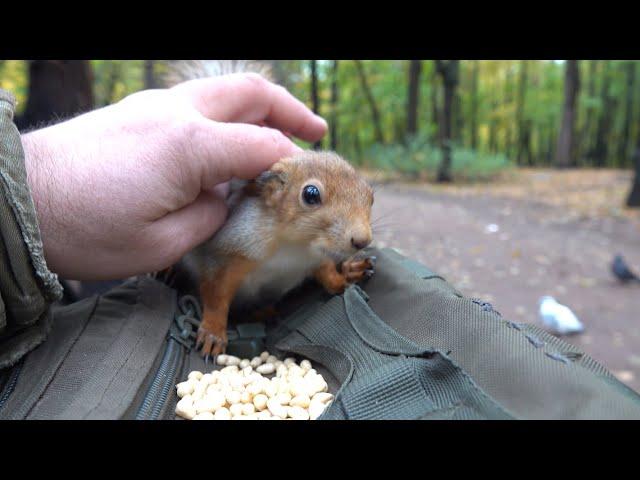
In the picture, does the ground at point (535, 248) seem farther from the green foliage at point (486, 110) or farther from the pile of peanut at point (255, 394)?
the green foliage at point (486, 110)

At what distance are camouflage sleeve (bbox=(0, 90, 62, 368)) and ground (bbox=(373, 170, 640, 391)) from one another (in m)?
1.86

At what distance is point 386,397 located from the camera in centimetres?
108

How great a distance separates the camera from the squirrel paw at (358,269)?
168cm

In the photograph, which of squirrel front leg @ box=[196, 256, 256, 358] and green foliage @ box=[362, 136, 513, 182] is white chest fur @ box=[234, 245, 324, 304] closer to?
squirrel front leg @ box=[196, 256, 256, 358]

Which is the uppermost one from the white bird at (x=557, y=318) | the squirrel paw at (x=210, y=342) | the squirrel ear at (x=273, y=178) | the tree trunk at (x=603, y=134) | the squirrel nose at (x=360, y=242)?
the squirrel ear at (x=273, y=178)

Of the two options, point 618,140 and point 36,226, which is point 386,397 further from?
point 618,140

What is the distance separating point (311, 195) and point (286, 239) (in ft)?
0.60

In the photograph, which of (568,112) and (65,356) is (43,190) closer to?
(65,356)

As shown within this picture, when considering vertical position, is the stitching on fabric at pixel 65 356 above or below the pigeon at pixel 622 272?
above

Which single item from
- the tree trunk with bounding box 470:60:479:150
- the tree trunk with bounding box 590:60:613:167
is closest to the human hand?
the tree trunk with bounding box 470:60:479:150

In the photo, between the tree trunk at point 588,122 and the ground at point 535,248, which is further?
the tree trunk at point 588,122

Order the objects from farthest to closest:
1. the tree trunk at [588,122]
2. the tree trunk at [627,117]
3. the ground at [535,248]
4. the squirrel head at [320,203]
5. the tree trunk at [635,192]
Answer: the tree trunk at [588,122], the tree trunk at [627,117], the tree trunk at [635,192], the ground at [535,248], the squirrel head at [320,203]

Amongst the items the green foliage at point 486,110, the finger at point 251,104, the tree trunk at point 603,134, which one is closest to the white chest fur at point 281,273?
the finger at point 251,104

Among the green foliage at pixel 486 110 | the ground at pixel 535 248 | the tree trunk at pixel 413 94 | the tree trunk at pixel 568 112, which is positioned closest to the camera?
the ground at pixel 535 248
